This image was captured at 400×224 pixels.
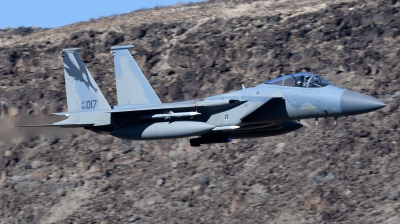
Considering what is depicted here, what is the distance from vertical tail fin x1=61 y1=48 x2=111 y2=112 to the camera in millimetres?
26078

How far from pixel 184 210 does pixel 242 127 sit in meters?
5.36

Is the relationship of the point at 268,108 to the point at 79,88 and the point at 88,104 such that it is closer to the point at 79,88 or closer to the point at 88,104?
the point at 88,104

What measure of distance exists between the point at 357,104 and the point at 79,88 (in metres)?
9.22

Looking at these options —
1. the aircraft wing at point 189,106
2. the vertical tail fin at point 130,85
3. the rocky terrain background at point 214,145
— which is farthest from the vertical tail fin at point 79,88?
the rocky terrain background at point 214,145

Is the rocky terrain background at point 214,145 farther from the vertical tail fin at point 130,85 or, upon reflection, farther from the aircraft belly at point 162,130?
the aircraft belly at point 162,130

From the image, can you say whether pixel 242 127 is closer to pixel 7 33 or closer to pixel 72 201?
pixel 72 201

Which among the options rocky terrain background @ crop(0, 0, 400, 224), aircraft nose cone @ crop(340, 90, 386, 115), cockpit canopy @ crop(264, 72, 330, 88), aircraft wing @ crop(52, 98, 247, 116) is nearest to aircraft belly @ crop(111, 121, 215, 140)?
aircraft wing @ crop(52, 98, 247, 116)

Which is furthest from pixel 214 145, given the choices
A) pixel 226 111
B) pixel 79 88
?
pixel 226 111

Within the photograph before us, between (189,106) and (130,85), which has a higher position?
(130,85)

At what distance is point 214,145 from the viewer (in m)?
30.1

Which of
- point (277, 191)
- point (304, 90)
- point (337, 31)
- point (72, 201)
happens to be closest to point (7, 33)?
point (72, 201)

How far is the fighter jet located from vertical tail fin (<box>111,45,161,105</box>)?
0.03 metres

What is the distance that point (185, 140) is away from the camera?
101ft

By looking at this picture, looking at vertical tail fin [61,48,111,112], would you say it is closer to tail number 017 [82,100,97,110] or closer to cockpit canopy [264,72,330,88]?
tail number 017 [82,100,97,110]
